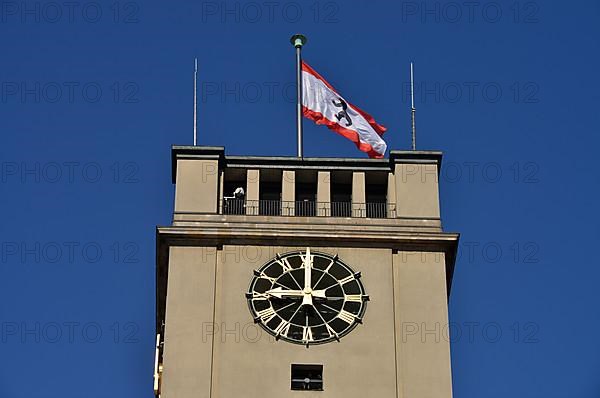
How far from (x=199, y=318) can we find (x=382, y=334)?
5.59 metres

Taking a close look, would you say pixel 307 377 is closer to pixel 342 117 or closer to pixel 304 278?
pixel 304 278

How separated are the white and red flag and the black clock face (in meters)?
4.75

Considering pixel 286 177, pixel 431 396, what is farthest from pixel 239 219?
pixel 431 396

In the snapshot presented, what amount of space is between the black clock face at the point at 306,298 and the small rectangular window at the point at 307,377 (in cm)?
81

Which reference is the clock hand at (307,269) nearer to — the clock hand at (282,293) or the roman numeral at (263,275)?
the clock hand at (282,293)

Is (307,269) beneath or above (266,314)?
above

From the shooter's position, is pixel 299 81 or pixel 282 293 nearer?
pixel 282 293

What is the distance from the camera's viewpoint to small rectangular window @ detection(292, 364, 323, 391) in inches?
2662

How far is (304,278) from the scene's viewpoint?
6906 centimetres

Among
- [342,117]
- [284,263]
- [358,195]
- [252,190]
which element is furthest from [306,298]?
[342,117]

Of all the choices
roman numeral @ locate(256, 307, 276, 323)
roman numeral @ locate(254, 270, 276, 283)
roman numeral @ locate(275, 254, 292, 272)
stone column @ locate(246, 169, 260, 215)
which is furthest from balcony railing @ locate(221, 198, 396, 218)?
roman numeral @ locate(256, 307, 276, 323)

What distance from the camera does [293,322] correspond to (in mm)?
68500

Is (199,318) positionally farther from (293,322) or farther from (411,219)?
(411,219)

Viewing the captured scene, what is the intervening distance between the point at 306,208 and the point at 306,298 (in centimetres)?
409
